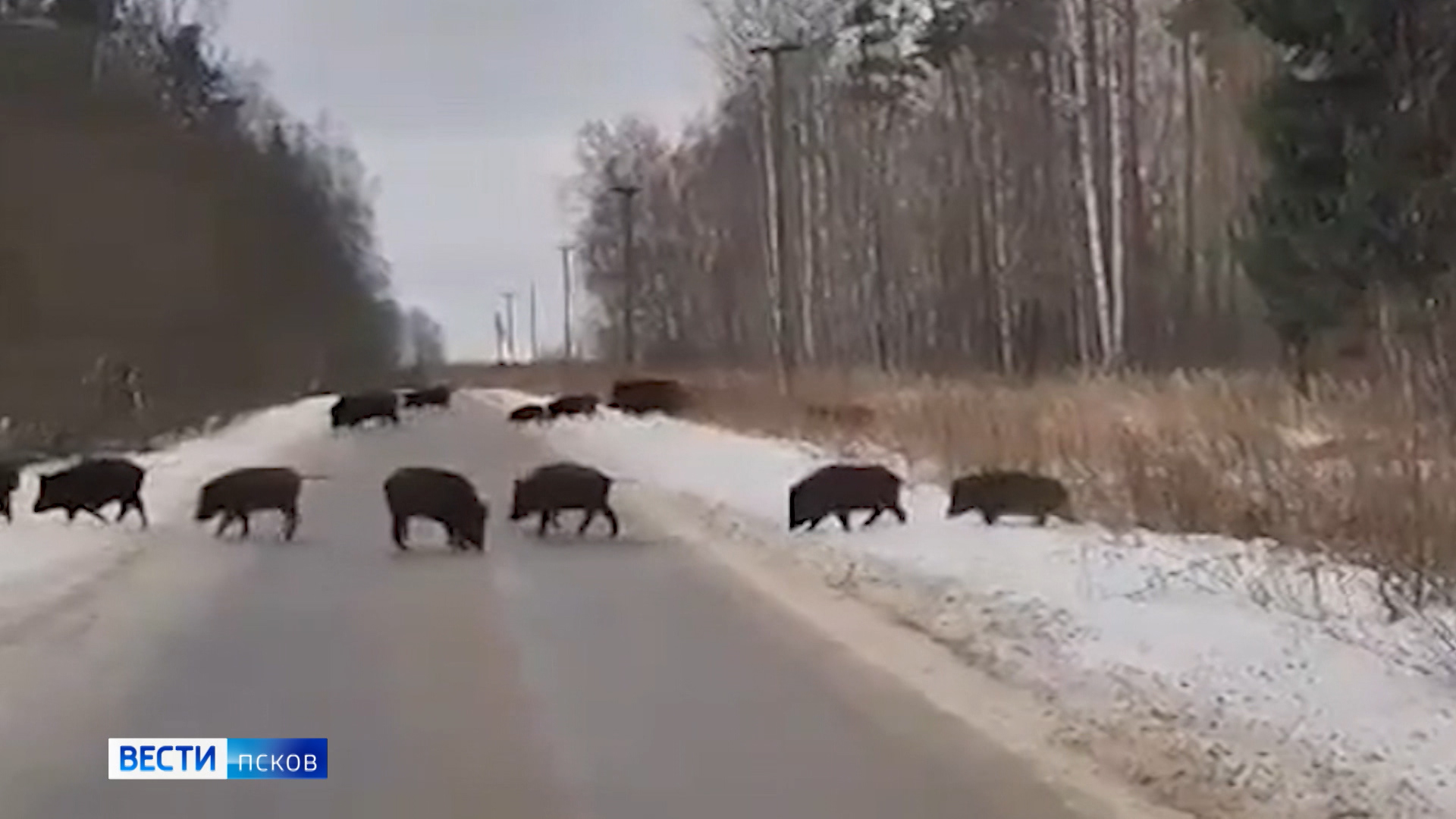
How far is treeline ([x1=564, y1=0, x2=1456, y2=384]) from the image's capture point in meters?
33.6

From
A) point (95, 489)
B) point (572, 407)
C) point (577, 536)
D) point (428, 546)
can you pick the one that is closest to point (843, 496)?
point (577, 536)

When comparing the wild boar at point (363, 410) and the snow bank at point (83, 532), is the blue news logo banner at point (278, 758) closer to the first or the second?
the snow bank at point (83, 532)

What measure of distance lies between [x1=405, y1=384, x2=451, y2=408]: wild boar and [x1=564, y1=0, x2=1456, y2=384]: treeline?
12581 millimetres

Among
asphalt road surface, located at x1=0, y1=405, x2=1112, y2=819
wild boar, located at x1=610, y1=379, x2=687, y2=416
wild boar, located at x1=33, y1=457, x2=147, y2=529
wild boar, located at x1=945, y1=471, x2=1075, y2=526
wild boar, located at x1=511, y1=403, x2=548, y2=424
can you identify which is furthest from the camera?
wild boar, located at x1=511, y1=403, x2=548, y2=424

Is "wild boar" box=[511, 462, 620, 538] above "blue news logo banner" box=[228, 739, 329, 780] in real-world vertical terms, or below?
above

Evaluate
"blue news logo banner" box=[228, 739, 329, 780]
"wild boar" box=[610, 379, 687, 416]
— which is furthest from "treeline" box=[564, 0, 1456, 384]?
"blue news logo banner" box=[228, 739, 329, 780]

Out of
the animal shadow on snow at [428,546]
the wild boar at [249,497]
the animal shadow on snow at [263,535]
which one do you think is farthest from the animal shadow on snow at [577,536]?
the wild boar at [249,497]

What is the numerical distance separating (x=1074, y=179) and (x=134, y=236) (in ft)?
78.3

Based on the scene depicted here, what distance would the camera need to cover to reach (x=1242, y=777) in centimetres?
1027

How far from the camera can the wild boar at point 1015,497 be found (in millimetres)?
23766

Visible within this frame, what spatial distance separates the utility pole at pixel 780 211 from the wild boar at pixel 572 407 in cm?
576

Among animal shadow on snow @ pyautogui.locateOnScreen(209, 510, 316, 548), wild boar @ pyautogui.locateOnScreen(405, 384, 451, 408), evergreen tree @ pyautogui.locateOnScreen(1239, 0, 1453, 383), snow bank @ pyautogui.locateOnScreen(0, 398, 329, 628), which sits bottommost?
animal shadow on snow @ pyautogui.locateOnScreen(209, 510, 316, 548)

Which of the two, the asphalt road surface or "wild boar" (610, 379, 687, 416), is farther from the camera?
"wild boar" (610, 379, 687, 416)

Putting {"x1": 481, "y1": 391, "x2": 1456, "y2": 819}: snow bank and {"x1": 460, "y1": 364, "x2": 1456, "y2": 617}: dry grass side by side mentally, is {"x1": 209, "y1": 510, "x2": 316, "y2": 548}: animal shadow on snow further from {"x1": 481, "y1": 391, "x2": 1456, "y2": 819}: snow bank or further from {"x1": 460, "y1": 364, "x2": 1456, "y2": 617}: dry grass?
{"x1": 460, "y1": 364, "x2": 1456, "y2": 617}: dry grass
